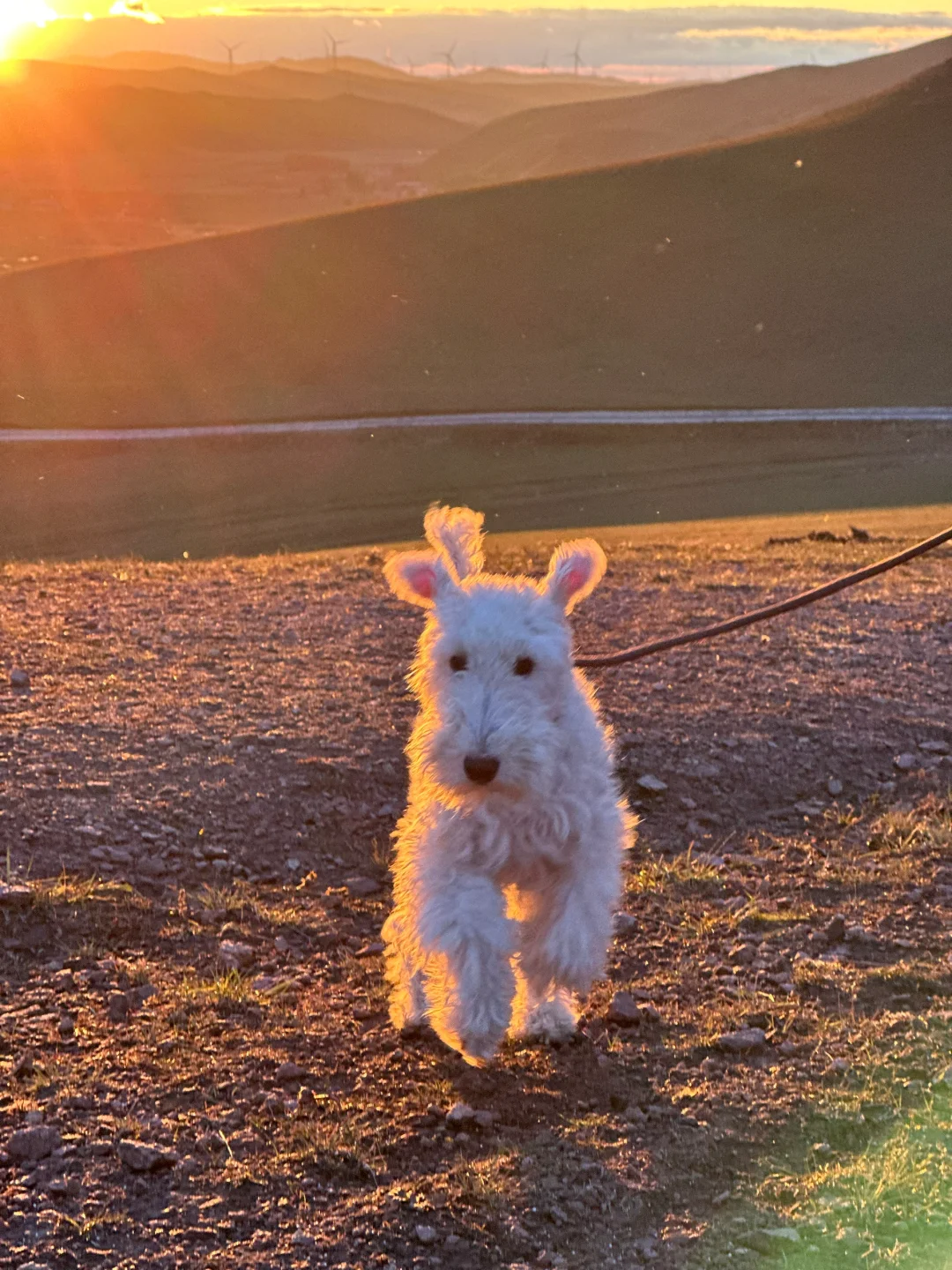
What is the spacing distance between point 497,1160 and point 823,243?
70538mm

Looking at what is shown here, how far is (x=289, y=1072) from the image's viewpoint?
5203mm

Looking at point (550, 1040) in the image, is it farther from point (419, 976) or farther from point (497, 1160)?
point (497, 1160)

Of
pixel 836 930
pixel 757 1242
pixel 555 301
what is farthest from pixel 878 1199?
pixel 555 301

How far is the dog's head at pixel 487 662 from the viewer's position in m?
4.33

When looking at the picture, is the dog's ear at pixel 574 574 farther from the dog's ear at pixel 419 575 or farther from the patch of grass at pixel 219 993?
the patch of grass at pixel 219 993

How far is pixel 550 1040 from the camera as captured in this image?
18.0ft

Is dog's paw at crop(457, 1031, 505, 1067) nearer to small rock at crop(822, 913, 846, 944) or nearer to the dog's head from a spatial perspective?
the dog's head

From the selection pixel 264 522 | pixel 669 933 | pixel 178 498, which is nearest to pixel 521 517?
pixel 264 522

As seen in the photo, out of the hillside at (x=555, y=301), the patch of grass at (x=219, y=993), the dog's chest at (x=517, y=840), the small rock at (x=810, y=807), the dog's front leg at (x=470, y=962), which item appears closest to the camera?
the dog's front leg at (x=470, y=962)

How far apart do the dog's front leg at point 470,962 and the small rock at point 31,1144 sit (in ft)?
4.24

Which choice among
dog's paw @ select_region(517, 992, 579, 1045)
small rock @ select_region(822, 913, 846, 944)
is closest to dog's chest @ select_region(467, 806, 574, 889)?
dog's paw @ select_region(517, 992, 579, 1045)

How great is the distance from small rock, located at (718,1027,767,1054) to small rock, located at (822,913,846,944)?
3.50 ft

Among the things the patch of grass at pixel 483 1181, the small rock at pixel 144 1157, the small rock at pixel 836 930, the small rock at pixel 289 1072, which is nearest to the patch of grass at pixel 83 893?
the small rock at pixel 289 1072

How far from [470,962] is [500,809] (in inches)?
19.9
